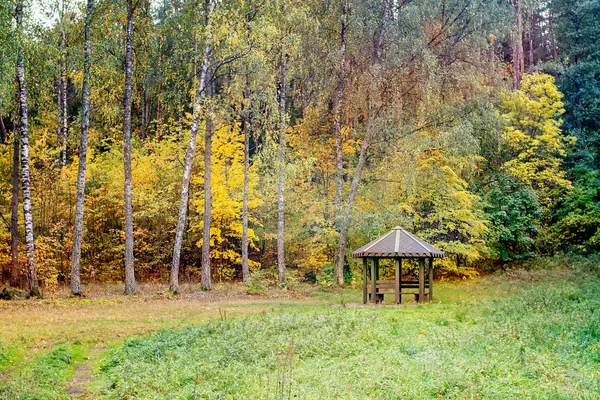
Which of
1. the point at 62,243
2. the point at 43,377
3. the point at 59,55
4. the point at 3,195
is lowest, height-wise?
the point at 43,377

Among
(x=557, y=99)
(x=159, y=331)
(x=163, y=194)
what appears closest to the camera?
(x=159, y=331)

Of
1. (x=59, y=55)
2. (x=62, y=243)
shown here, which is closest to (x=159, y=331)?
(x=59, y=55)

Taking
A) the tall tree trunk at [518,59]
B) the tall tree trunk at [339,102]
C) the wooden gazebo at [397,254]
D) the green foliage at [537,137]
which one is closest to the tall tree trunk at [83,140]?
the wooden gazebo at [397,254]

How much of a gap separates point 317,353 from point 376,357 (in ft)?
3.97

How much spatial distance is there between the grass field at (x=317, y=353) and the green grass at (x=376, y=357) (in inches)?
0.9

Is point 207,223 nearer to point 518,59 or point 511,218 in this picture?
point 511,218

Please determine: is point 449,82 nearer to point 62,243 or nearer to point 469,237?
point 469,237

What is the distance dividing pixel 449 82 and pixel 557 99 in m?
9.15

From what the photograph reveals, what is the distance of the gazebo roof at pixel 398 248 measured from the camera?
17.5 m

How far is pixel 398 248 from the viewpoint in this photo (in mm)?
17625

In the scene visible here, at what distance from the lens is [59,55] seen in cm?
A: 1886

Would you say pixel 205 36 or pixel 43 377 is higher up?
pixel 205 36

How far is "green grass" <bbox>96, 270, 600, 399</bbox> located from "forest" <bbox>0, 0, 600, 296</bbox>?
10055 millimetres

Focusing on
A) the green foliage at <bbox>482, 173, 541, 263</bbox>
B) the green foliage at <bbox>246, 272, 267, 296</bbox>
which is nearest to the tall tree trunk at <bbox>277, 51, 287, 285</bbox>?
the green foliage at <bbox>246, 272, 267, 296</bbox>
